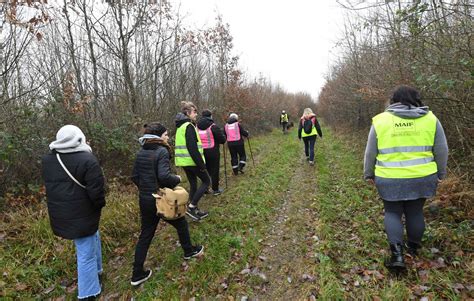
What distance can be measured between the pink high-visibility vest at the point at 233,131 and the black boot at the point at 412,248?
551 centimetres

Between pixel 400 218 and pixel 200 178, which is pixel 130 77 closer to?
pixel 200 178

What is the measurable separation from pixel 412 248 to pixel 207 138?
14.4 feet

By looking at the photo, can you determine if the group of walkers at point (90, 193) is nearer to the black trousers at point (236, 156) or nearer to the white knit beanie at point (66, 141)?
the white knit beanie at point (66, 141)

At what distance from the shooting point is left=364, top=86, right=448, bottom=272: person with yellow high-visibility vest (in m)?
2.83

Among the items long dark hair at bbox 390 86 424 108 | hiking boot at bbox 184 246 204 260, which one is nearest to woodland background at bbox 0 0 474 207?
long dark hair at bbox 390 86 424 108

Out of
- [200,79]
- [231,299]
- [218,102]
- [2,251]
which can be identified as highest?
[200,79]

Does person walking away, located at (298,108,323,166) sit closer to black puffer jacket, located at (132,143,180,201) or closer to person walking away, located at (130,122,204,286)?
person walking away, located at (130,122,204,286)

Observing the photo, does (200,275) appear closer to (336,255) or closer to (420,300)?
(336,255)

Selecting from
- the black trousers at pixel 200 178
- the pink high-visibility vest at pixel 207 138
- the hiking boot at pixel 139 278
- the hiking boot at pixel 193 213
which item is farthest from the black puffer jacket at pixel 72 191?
the pink high-visibility vest at pixel 207 138

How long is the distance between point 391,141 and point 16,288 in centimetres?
534

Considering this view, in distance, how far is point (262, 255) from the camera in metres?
3.89

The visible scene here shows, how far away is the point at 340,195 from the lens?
19.4 ft

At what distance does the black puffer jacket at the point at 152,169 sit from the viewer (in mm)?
3258

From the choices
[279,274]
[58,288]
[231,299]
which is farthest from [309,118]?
[58,288]
